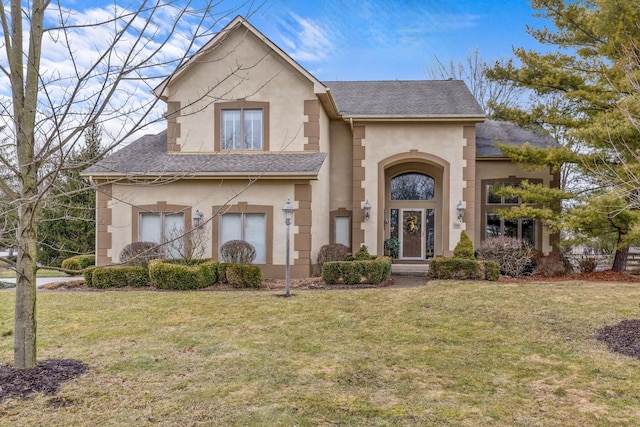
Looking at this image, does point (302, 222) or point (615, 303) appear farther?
point (302, 222)

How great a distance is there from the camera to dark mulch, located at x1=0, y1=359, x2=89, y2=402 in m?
4.60

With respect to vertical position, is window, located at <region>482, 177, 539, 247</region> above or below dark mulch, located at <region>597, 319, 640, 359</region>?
above

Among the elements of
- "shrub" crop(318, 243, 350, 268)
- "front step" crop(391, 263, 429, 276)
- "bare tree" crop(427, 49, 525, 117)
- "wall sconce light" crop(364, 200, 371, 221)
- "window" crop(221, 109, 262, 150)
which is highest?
"bare tree" crop(427, 49, 525, 117)

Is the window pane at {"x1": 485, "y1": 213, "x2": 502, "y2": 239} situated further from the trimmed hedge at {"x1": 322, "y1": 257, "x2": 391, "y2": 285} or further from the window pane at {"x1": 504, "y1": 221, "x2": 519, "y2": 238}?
the trimmed hedge at {"x1": 322, "y1": 257, "x2": 391, "y2": 285}

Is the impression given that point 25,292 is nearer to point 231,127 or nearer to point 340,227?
point 231,127

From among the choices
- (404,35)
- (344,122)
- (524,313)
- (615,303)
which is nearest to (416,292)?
(524,313)

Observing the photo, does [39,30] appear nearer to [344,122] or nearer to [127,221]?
[127,221]

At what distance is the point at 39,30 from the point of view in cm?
450

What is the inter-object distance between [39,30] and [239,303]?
646 centimetres

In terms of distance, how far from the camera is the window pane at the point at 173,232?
13.0m

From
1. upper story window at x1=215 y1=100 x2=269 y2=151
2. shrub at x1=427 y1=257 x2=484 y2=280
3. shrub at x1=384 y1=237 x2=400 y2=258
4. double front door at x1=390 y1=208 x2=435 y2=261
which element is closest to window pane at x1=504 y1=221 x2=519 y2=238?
double front door at x1=390 y1=208 x2=435 y2=261

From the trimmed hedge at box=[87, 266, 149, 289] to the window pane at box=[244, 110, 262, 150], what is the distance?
5.24m

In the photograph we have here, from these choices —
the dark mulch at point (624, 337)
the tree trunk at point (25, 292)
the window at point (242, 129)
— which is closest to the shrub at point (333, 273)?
the window at point (242, 129)

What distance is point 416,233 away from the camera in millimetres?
17766
